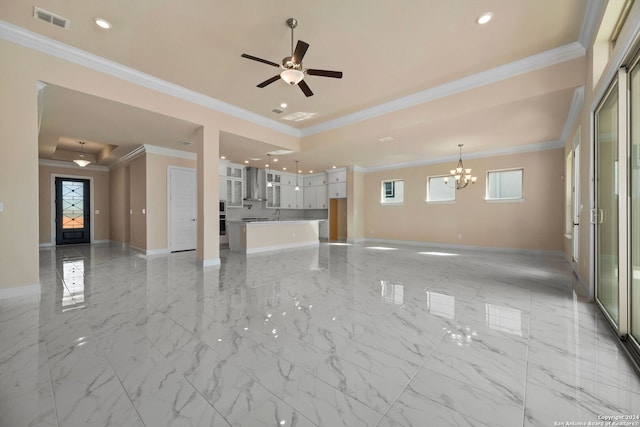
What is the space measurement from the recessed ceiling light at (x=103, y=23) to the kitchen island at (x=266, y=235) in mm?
4565

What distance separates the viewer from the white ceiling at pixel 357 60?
2.92 meters

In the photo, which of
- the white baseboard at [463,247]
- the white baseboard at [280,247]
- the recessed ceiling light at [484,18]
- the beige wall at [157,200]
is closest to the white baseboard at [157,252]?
the beige wall at [157,200]

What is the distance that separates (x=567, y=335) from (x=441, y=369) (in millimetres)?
1411

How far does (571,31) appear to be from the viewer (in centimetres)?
324

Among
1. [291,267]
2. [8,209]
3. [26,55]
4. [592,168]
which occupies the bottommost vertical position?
[291,267]

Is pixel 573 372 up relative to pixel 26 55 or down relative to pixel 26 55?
down

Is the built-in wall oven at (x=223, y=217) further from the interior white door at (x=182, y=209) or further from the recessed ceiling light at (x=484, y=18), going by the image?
the recessed ceiling light at (x=484, y=18)

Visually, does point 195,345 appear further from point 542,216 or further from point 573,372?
point 542,216

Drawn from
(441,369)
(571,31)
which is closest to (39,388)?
(441,369)

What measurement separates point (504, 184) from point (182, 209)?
9.03 meters

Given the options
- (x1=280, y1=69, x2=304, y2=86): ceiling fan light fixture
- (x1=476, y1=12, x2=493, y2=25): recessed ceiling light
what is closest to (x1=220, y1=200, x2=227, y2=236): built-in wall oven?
(x1=280, y1=69, x2=304, y2=86): ceiling fan light fixture

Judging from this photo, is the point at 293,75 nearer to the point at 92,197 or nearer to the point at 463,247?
the point at 463,247

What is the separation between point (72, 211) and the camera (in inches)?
360

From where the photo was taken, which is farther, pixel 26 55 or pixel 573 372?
pixel 26 55
